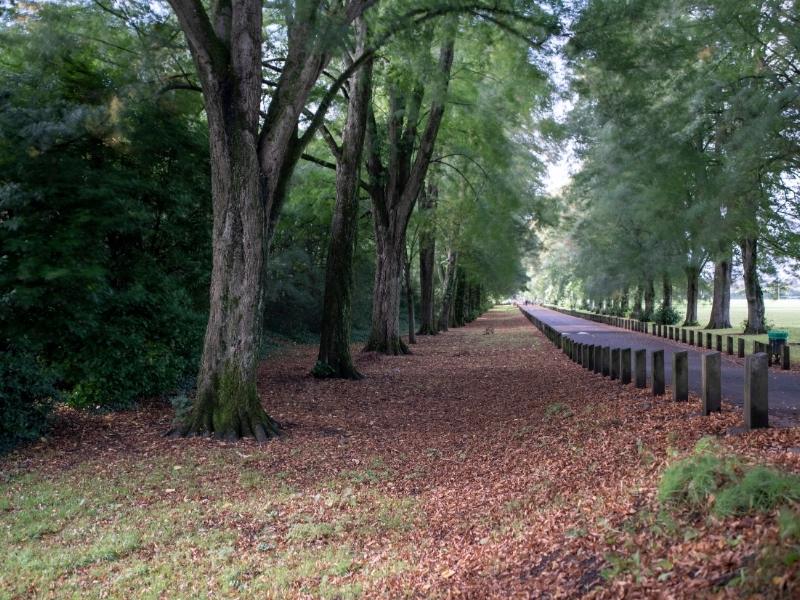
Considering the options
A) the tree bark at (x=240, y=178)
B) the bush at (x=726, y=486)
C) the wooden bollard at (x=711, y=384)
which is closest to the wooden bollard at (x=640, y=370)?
the wooden bollard at (x=711, y=384)

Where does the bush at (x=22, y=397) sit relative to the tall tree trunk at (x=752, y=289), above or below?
below

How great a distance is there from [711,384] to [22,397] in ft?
29.1

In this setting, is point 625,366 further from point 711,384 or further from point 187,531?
point 187,531

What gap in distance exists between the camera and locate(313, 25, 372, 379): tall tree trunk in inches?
648

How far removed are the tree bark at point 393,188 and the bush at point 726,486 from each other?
15.7m

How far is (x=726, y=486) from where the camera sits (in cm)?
455

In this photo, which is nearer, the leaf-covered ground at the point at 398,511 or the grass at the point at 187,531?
the leaf-covered ground at the point at 398,511

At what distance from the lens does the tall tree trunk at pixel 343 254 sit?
1645 cm

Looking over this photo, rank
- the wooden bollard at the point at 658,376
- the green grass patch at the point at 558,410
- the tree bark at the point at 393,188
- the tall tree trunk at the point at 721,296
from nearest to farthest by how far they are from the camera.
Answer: the wooden bollard at the point at 658,376, the green grass patch at the point at 558,410, the tree bark at the point at 393,188, the tall tree trunk at the point at 721,296

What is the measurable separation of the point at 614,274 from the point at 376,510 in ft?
122

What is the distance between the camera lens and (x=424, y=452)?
30.9 feet

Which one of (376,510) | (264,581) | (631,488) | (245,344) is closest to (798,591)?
(631,488)

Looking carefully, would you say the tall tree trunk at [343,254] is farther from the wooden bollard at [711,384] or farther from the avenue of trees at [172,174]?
the wooden bollard at [711,384]

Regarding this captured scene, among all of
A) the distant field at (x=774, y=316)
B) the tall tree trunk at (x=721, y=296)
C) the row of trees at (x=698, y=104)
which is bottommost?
the distant field at (x=774, y=316)
